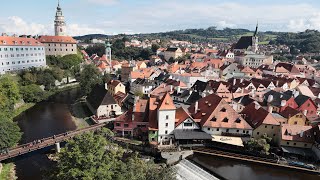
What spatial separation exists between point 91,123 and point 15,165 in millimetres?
16683

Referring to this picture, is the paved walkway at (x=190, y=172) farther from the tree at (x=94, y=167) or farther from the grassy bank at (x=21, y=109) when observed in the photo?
the grassy bank at (x=21, y=109)

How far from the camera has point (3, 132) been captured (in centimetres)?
3316

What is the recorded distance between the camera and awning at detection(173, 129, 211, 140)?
37156 mm

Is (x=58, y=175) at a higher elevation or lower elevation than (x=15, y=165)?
higher

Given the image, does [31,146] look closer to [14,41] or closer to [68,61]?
[14,41]

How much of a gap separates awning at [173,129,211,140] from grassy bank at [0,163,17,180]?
70.9 ft

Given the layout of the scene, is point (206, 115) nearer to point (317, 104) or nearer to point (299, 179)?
point (299, 179)

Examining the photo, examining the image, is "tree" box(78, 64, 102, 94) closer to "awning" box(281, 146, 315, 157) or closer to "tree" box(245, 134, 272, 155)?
"tree" box(245, 134, 272, 155)

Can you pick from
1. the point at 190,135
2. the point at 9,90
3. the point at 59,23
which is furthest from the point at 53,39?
the point at 190,135

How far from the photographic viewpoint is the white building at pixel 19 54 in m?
72.4

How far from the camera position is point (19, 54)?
7712 centimetres

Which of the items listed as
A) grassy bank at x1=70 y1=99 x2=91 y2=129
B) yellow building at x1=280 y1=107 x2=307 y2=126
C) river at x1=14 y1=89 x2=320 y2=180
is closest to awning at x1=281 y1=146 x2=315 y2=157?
river at x1=14 y1=89 x2=320 y2=180

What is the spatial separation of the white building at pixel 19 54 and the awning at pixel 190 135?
5915cm

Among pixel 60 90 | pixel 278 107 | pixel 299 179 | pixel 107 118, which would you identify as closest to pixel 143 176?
pixel 299 179
